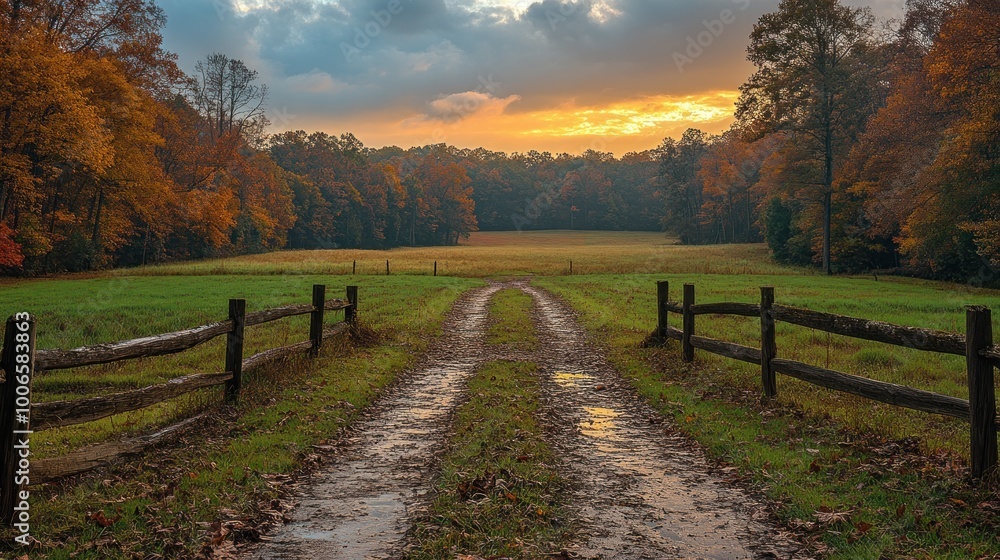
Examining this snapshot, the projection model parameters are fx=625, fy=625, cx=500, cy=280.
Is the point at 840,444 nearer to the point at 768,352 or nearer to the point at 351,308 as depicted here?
the point at 768,352

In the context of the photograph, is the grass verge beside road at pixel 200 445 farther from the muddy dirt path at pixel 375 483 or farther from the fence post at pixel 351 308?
the fence post at pixel 351 308

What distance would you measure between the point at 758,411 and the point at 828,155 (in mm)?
39701

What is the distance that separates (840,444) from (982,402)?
5.46 feet

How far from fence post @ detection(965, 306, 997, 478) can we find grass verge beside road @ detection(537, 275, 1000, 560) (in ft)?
0.80

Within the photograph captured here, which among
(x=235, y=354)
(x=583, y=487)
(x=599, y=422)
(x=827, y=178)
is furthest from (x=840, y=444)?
(x=827, y=178)

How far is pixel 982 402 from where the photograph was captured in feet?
18.7

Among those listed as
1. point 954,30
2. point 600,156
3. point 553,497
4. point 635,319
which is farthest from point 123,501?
point 600,156

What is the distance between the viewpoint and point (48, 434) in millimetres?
8141

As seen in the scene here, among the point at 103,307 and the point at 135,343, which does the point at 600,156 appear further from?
the point at 135,343

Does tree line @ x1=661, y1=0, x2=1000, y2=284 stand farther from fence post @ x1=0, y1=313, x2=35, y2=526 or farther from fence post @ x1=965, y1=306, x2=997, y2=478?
fence post @ x1=0, y1=313, x2=35, y2=526

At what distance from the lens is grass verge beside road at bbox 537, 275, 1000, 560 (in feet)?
16.1

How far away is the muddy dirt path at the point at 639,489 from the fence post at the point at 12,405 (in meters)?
4.48

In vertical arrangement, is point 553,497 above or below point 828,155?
below

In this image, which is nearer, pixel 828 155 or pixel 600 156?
pixel 828 155
